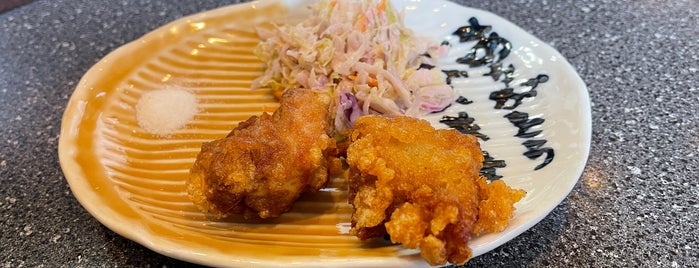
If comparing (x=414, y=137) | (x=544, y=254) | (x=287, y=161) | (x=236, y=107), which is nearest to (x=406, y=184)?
(x=414, y=137)

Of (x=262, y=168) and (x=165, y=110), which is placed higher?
Answer: (x=262, y=168)

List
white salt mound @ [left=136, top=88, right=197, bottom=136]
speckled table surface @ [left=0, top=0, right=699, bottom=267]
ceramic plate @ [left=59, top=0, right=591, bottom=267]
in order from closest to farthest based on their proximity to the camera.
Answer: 1. ceramic plate @ [left=59, top=0, right=591, bottom=267]
2. speckled table surface @ [left=0, top=0, right=699, bottom=267]
3. white salt mound @ [left=136, top=88, right=197, bottom=136]

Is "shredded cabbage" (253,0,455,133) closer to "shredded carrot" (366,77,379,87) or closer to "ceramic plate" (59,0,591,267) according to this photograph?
"shredded carrot" (366,77,379,87)

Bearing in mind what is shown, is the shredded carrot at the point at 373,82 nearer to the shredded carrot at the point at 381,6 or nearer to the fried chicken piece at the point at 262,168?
the shredded carrot at the point at 381,6

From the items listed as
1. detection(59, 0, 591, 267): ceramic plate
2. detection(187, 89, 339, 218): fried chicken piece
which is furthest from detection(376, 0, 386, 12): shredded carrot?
detection(187, 89, 339, 218): fried chicken piece

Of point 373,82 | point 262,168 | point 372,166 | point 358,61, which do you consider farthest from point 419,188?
point 358,61

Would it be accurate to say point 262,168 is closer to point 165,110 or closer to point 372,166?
point 372,166
